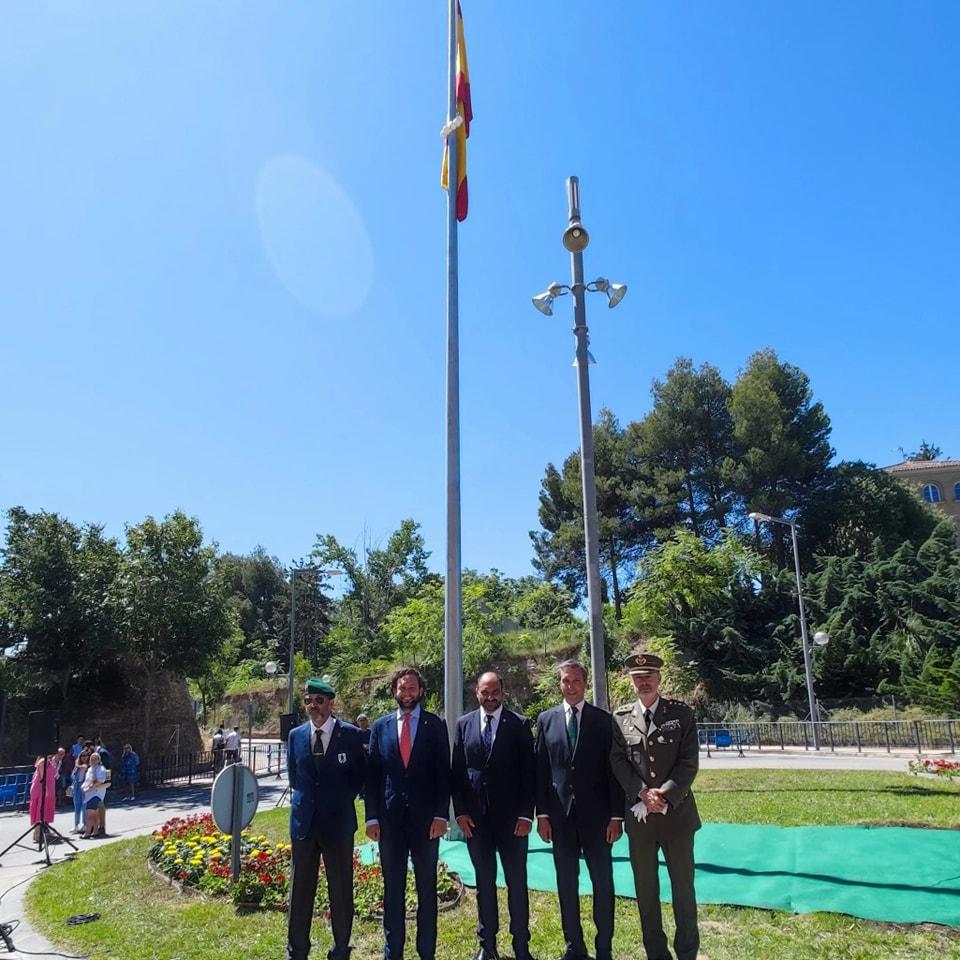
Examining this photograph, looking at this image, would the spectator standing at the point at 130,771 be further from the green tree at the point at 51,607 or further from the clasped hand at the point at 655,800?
the clasped hand at the point at 655,800

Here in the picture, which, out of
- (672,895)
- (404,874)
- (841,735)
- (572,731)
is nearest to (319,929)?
(404,874)

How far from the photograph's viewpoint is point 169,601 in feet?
81.4

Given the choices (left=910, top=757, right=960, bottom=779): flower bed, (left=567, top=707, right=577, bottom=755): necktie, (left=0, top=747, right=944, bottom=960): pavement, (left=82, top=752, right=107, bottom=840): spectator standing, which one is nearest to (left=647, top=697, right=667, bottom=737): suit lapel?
(left=567, top=707, right=577, bottom=755): necktie

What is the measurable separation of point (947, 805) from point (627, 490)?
1434 inches

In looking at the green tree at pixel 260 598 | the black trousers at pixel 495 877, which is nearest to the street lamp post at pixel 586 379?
the black trousers at pixel 495 877

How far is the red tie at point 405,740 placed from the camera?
5008mm

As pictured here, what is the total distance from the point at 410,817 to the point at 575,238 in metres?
7.91

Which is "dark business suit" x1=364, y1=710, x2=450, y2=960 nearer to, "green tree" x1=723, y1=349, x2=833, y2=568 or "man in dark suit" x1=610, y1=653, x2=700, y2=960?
"man in dark suit" x1=610, y1=653, x2=700, y2=960

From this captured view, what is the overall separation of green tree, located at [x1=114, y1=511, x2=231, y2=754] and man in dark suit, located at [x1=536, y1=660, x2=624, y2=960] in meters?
22.6

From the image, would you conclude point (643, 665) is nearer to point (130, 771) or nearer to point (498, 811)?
point (498, 811)

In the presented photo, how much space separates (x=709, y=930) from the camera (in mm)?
5406

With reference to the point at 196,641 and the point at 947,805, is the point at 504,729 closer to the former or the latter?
the point at 947,805

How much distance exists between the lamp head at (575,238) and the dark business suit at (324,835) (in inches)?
295

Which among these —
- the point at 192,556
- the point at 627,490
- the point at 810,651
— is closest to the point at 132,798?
the point at 192,556
